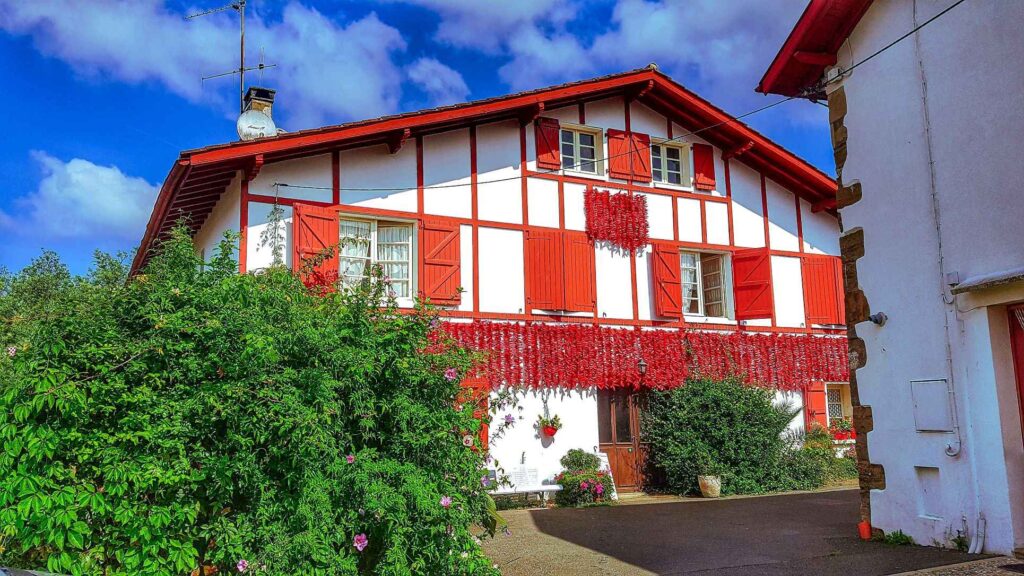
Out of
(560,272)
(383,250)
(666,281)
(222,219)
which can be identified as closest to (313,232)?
(383,250)

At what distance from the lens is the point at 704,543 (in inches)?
313

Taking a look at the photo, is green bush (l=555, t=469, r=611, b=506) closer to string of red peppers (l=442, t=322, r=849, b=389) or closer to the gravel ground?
string of red peppers (l=442, t=322, r=849, b=389)

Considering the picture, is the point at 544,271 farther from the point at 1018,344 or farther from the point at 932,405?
the point at 1018,344

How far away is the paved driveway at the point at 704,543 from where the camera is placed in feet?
21.5

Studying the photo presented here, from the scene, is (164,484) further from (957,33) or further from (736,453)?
(736,453)

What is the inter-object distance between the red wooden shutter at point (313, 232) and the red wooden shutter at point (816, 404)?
29.7 ft

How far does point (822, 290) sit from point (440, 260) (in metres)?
7.71

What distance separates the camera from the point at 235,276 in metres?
5.09

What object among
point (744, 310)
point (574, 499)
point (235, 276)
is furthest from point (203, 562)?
point (744, 310)

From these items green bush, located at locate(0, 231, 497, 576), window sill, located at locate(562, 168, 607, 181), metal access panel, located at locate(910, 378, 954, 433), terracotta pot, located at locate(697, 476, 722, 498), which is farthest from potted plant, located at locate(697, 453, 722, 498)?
green bush, located at locate(0, 231, 497, 576)

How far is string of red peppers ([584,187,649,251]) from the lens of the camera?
44.4ft

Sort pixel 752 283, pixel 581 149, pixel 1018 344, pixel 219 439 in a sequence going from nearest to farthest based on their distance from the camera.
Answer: pixel 219 439 → pixel 1018 344 → pixel 581 149 → pixel 752 283

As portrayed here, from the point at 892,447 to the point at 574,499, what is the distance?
18.5ft

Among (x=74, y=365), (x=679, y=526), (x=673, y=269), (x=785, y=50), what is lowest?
(x=679, y=526)
